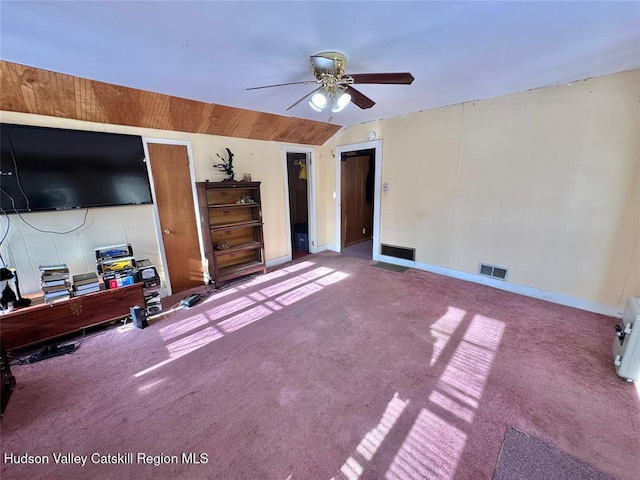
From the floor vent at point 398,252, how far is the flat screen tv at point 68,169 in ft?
12.0

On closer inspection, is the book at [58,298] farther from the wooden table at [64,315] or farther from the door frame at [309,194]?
the door frame at [309,194]

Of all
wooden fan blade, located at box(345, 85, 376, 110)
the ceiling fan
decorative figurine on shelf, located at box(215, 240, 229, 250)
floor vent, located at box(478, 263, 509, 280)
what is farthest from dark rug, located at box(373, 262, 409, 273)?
the ceiling fan

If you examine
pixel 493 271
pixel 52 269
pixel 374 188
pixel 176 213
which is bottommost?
pixel 493 271

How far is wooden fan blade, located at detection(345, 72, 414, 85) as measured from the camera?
74.4 inches

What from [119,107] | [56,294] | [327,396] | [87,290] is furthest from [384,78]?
[56,294]

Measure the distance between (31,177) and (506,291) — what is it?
543 centimetres

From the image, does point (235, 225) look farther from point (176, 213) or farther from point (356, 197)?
point (356, 197)

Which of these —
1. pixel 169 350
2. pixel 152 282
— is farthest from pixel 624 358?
pixel 152 282

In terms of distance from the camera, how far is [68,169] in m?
2.56

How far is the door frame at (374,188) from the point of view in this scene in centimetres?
430

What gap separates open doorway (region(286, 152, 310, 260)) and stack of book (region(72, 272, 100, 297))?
3.14 metres

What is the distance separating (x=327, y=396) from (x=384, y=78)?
2.39m

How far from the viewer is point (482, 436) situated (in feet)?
4.86

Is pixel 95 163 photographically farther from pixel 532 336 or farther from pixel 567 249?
pixel 567 249
